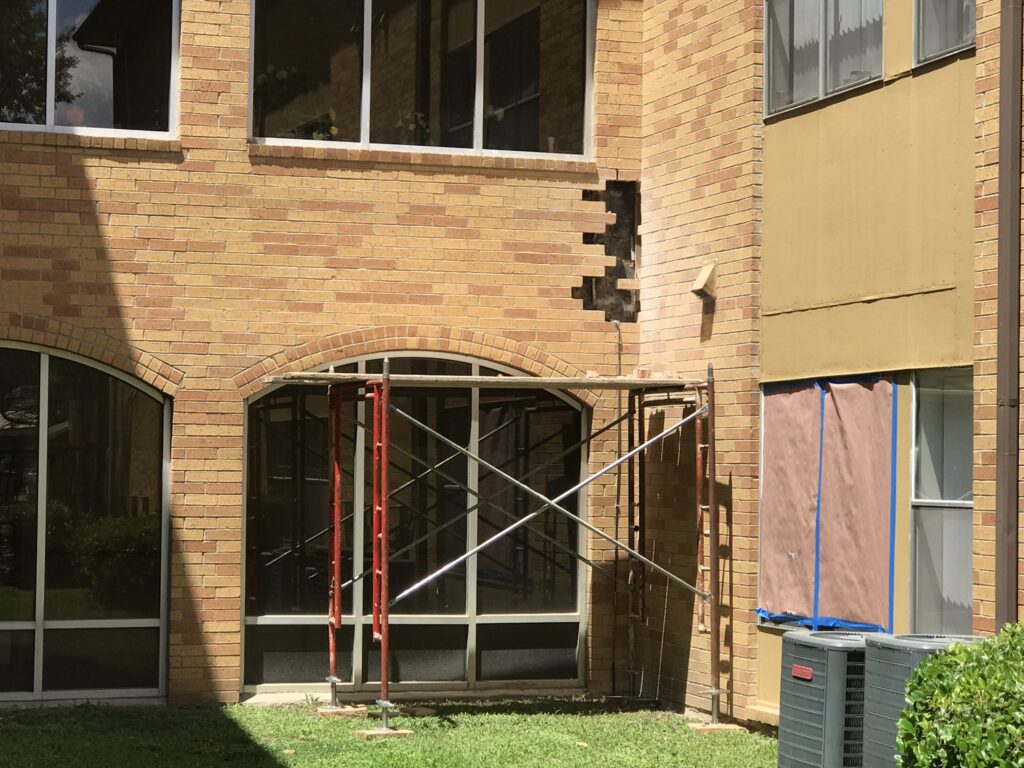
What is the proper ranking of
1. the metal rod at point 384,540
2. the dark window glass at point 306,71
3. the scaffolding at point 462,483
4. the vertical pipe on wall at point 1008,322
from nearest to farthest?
1. the vertical pipe on wall at point 1008,322
2. the metal rod at point 384,540
3. the scaffolding at point 462,483
4. the dark window glass at point 306,71

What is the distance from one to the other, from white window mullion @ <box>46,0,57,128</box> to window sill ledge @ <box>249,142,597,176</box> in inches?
62.4

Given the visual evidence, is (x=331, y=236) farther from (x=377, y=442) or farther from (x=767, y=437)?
(x=767, y=437)

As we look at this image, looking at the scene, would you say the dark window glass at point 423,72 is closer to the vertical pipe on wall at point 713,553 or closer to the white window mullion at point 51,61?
the white window mullion at point 51,61

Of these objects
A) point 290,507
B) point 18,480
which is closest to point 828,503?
point 290,507

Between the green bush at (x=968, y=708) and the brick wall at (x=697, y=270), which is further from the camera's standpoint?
the brick wall at (x=697, y=270)

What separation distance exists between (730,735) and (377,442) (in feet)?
11.2

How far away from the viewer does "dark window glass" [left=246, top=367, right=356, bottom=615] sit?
518 inches

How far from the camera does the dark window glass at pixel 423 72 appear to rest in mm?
13547

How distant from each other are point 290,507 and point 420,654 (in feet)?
5.37

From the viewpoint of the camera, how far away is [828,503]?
11.4m

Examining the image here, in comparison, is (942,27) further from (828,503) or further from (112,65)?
(112,65)

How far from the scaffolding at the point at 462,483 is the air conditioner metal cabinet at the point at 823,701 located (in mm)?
2162

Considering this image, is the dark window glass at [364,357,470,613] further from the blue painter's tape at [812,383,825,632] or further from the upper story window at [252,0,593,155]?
the blue painter's tape at [812,383,825,632]

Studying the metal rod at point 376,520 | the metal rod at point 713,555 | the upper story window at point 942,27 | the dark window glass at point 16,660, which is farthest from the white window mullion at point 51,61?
the upper story window at point 942,27
